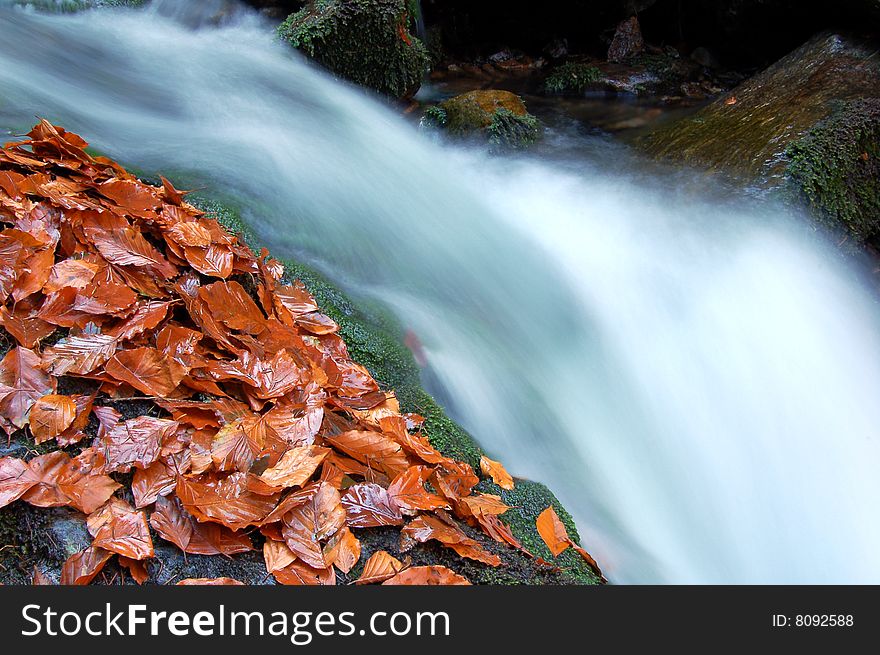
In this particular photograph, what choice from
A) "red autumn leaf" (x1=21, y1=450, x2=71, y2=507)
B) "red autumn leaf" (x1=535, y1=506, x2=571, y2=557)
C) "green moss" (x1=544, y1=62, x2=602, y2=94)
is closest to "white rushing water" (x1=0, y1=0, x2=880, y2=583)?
"red autumn leaf" (x1=535, y1=506, x2=571, y2=557)

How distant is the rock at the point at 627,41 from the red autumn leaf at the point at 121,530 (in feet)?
26.4

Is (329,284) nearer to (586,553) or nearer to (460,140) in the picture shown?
(586,553)

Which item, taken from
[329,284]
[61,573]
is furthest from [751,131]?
[61,573]

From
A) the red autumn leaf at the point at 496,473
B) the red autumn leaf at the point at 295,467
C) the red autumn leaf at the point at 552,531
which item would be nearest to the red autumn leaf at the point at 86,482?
the red autumn leaf at the point at 295,467

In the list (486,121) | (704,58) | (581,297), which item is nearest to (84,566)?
(581,297)

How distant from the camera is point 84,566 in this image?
1.45m

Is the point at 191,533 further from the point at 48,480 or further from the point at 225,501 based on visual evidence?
the point at 48,480

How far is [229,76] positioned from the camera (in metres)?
4.83

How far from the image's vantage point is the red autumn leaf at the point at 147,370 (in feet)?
6.03

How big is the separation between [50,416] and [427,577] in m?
1.05

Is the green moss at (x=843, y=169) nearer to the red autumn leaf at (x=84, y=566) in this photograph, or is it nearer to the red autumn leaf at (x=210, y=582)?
the red autumn leaf at (x=210, y=582)

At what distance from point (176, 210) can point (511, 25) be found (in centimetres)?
701

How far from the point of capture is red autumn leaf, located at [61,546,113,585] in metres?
1.44

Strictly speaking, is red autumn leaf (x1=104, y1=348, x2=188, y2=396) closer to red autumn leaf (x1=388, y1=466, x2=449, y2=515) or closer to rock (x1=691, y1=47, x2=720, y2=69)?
red autumn leaf (x1=388, y1=466, x2=449, y2=515)
